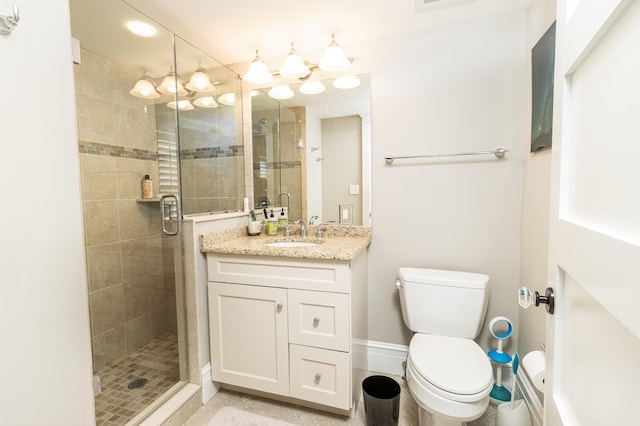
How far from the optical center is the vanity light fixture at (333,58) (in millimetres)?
1787

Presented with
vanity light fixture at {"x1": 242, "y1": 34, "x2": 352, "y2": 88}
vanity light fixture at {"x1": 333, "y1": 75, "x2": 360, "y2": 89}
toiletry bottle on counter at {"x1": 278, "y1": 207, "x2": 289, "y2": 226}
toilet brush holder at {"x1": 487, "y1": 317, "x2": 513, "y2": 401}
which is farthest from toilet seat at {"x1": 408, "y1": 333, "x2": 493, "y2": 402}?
vanity light fixture at {"x1": 242, "y1": 34, "x2": 352, "y2": 88}

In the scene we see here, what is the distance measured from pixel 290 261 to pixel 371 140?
971 mm

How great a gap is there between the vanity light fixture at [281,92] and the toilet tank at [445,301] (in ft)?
4.81

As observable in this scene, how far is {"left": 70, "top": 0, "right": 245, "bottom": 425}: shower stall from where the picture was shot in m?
1.71

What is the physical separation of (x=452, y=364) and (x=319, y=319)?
0.65 meters

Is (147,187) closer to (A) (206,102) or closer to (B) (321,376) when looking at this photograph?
(A) (206,102)

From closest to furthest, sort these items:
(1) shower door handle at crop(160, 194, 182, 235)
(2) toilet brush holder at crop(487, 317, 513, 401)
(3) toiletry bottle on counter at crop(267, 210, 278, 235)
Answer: (2) toilet brush holder at crop(487, 317, 513, 401) < (1) shower door handle at crop(160, 194, 182, 235) < (3) toiletry bottle on counter at crop(267, 210, 278, 235)

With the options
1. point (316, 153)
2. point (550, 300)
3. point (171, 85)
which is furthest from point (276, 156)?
point (550, 300)

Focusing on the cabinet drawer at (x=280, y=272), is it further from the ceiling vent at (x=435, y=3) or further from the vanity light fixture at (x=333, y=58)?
the ceiling vent at (x=435, y=3)

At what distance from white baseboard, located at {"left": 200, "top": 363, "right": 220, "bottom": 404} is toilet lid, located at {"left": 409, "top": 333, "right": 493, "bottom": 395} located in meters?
1.20

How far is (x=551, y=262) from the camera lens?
0.74m

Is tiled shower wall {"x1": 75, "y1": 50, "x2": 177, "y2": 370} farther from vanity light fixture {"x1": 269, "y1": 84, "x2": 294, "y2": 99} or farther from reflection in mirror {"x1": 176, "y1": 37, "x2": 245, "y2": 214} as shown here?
vanity light fixture {"x1": 269, "y1": 84, "x2": 294, "y2": 99}

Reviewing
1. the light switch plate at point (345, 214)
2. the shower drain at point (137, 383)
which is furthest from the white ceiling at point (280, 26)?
the shower drain at point (137, 383)

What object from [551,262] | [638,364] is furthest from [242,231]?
[638,364]
